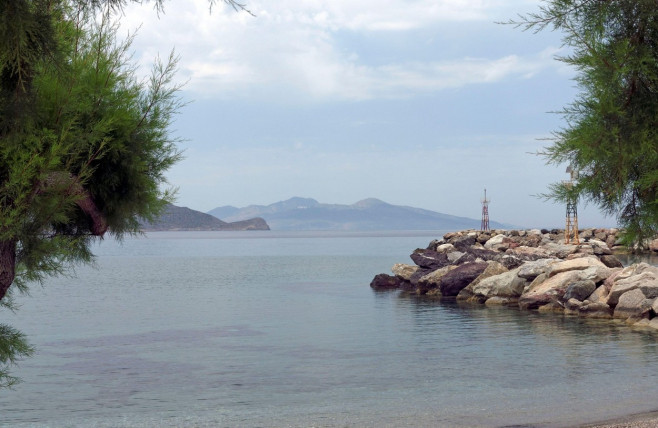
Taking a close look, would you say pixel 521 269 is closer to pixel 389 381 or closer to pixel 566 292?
pixel 566 292

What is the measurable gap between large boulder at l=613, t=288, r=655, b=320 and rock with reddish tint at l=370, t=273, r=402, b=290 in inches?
795

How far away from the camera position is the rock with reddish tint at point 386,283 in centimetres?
4738

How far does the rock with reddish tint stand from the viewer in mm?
47375

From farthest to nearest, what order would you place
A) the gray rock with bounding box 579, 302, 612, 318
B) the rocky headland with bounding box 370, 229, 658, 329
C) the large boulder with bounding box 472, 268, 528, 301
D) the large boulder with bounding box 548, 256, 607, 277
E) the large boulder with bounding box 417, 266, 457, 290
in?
the large boulder with bounding box 417, 266, 457, 290 < the large boulder with bounding box 472, 268, 528, 301 < the large boulder with bounding box 548, 256, 607, 277 < the gray rock with bounding box 579, 302, 612, 318 < the rocky headland with bounding box 370, 229, 658, 329

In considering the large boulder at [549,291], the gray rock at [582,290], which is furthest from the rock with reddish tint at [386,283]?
the gray rock at [582,290]

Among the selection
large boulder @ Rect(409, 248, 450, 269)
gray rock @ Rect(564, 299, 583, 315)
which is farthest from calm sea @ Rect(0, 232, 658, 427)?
large boulder @ Rect(409, 248, 450, 269)

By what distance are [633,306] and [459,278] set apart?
12537 mm

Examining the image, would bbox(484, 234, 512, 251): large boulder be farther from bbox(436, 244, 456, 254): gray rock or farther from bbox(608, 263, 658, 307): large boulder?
bbox(608, 263, 658, 307): large boulder

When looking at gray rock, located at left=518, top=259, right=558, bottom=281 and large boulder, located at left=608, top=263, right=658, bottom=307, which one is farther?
gray rock, located at left=518, top=259, right=558, bottom=281

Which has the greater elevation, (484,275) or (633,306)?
(484,275)

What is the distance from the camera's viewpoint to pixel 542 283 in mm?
33844

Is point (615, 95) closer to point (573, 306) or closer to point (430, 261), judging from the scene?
point (573, 306)

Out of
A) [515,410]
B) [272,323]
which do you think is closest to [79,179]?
[515,410]

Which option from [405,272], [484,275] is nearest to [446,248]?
[405,272]
